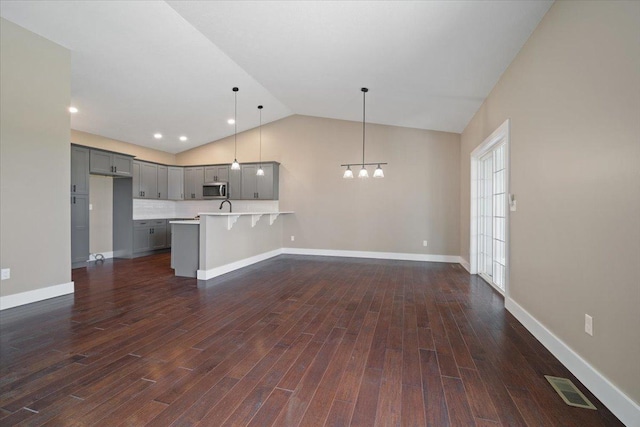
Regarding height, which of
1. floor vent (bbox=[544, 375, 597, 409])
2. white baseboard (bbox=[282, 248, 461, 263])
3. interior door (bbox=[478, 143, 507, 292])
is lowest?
floor vent (bbox=[544, 375, 597, 409])

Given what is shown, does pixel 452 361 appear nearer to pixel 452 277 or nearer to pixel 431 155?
pixel 452 277

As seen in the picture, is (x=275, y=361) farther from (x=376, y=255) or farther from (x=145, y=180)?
(x=145, y=180)

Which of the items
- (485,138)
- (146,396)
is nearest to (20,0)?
(146,396)

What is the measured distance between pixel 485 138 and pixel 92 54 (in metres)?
5.57

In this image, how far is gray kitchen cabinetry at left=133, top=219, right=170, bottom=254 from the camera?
6.48 metres

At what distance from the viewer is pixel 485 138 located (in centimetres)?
410

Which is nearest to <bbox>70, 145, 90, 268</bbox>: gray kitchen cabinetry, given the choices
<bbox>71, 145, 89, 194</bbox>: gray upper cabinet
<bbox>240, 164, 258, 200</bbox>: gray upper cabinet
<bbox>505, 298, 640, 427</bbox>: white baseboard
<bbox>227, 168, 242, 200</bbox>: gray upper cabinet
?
<bbox>71, 145, 89, 194</bbox>: gray upper cabinet

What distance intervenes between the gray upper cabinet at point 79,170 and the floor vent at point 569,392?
706 centimetres

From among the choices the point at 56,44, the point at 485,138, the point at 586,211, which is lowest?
the point at 586,211

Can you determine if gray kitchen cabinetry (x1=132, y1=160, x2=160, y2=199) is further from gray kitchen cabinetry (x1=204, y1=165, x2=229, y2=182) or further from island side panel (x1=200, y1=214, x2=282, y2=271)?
island side panel (x1=200, y1=214, x2=282, y2=271)

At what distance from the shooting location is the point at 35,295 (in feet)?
11.1

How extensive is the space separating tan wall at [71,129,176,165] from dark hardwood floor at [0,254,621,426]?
3686 mm

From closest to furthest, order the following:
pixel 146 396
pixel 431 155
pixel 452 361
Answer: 1. pixel 146 396
2. pixel 452 361
3. pixel 431 155

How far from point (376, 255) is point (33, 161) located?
5.92 m
